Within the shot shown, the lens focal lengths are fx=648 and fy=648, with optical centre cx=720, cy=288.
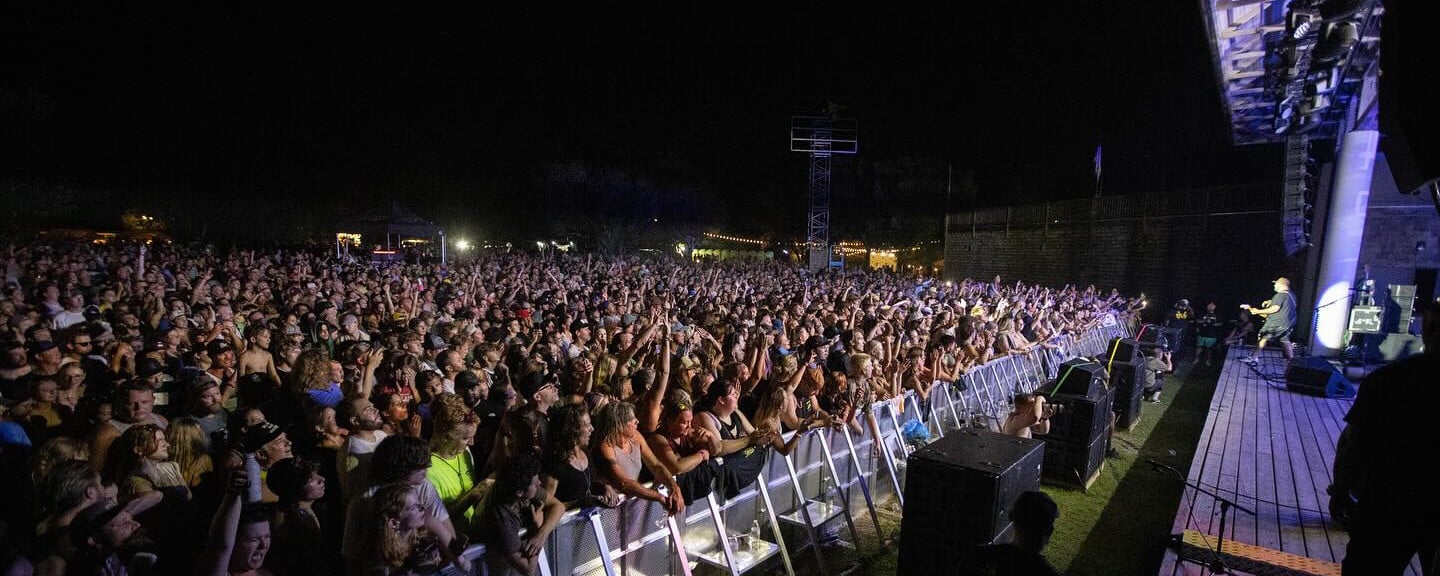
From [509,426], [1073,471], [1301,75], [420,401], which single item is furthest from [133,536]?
[1301,75]

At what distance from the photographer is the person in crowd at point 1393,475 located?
2.53 m

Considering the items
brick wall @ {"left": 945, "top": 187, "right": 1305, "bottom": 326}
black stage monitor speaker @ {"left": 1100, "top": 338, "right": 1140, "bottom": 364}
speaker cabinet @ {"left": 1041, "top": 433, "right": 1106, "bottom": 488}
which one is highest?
brick wall @ {"left": 945, "top": 187, "right": 1305, "bottom": 326}

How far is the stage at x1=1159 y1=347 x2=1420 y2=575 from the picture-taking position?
4.07 m

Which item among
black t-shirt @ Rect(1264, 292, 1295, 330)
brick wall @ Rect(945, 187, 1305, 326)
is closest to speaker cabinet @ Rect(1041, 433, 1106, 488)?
black t-shirt @ Rect(1264, 292, 1295, 330)

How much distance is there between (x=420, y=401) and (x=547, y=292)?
7720mm

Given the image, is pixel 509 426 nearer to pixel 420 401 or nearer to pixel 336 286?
pixel 420 401

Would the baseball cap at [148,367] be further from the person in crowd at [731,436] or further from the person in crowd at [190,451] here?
the person in crowd at [731,436]

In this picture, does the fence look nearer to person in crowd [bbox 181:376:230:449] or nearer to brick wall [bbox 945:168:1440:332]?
person in crowd [bbox 181:376:230:449]

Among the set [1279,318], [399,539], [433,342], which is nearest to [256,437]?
[399,539]

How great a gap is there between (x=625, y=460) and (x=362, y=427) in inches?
54.1

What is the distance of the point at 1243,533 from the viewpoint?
4426 mm

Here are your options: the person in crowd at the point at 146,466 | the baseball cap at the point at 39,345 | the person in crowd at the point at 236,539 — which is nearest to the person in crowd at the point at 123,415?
the person in crowd at the point at 146,466

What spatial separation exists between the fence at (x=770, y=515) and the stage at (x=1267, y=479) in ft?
6.96

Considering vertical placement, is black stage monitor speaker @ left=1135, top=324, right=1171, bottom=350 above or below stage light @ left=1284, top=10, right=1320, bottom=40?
below
